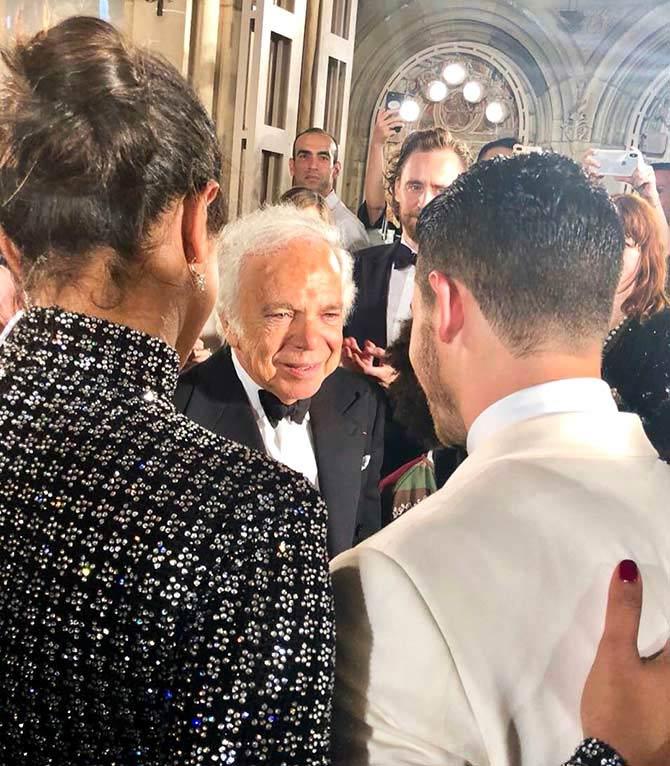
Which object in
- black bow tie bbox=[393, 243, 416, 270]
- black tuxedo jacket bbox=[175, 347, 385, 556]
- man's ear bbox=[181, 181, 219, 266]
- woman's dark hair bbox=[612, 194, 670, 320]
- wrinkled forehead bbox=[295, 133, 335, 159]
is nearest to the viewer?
man's ear bbox=[181, 181, 219, 266]

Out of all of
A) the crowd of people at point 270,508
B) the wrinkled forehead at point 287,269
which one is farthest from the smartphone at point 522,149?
the wrinkled forehead at point 287,269

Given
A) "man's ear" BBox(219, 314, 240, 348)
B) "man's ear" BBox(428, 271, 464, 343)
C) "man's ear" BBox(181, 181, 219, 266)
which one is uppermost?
"man's ear" BBox(219, 314, 240, 348)

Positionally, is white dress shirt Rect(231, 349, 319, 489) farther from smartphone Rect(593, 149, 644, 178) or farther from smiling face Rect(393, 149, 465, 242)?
smartphone Rect(593, 149, 644, 178)

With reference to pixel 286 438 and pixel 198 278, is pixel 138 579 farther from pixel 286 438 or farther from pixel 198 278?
pixel 286 438

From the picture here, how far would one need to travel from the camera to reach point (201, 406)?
1621 millimetres

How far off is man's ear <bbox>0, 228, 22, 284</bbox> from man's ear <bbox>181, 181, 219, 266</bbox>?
0.37ft

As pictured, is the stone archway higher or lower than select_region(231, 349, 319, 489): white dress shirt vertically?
higher

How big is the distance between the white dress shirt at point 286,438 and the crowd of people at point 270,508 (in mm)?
812

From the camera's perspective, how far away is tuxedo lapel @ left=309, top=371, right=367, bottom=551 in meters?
1.66

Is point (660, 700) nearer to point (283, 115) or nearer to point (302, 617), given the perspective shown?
point (302, 617)

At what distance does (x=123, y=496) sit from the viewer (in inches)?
22.7

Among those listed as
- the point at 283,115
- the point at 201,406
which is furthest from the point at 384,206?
the point at 201,406

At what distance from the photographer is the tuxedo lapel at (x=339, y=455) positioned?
5.43 ft

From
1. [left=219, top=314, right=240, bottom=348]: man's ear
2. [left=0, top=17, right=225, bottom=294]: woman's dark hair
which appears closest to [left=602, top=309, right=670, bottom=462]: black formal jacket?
[left=219, top=314, right=240, bottom=348]: man's ear
